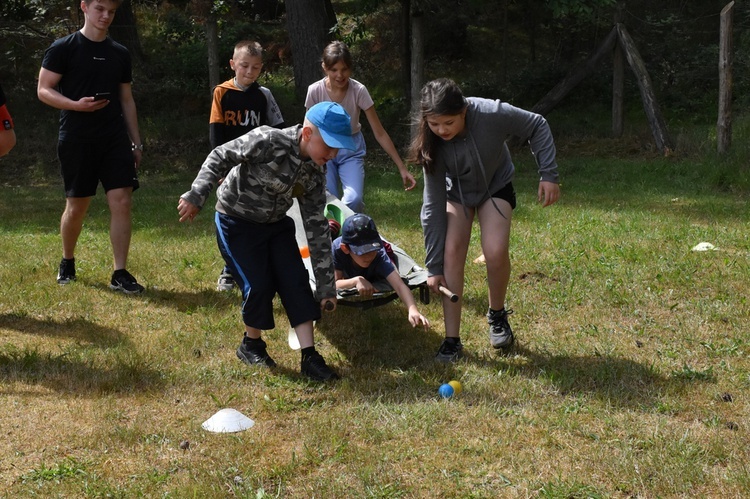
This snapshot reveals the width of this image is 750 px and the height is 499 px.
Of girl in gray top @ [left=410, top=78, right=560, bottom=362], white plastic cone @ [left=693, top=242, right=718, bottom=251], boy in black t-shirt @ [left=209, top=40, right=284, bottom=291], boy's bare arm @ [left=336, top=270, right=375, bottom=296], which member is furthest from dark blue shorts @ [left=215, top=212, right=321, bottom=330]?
white plastic cone @ [left=693, top=242, right=718, bottom=251]

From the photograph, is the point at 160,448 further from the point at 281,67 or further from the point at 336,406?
the point at 281,67

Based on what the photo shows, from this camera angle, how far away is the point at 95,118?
6.21 meters

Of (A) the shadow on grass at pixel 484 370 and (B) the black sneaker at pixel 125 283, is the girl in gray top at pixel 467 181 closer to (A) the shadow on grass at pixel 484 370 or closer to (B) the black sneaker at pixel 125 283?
(A) the shadow on grass at pixel 484 370

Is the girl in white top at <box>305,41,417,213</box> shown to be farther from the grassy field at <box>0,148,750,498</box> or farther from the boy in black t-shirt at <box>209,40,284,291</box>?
the grassy field at <box>0,148,750,498</box>

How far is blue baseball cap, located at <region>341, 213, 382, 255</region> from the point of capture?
526 cm

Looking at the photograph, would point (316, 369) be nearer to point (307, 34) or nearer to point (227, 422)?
point (227, 422)

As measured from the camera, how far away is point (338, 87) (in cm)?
609

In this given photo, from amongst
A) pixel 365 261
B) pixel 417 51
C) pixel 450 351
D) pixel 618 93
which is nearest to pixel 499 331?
pixel 450 351

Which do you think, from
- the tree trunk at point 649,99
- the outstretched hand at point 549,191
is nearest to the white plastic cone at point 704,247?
the outstretched hand at point 549,191

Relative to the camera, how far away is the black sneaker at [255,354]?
15.7ft

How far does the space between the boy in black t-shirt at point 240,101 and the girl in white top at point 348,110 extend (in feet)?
1.32

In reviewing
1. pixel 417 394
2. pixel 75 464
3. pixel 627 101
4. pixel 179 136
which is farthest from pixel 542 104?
pixel 75 464

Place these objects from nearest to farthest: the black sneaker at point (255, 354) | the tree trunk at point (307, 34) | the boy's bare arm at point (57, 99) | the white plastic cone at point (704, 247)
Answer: the black sneaker at point (255, 354) → the boy's bare arm at point (57, 99) → the white plastic cone at point (704, 247) → the tree trunk at point (307, 34)

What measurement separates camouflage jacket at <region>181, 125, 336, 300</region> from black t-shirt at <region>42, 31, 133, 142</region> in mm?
1906
